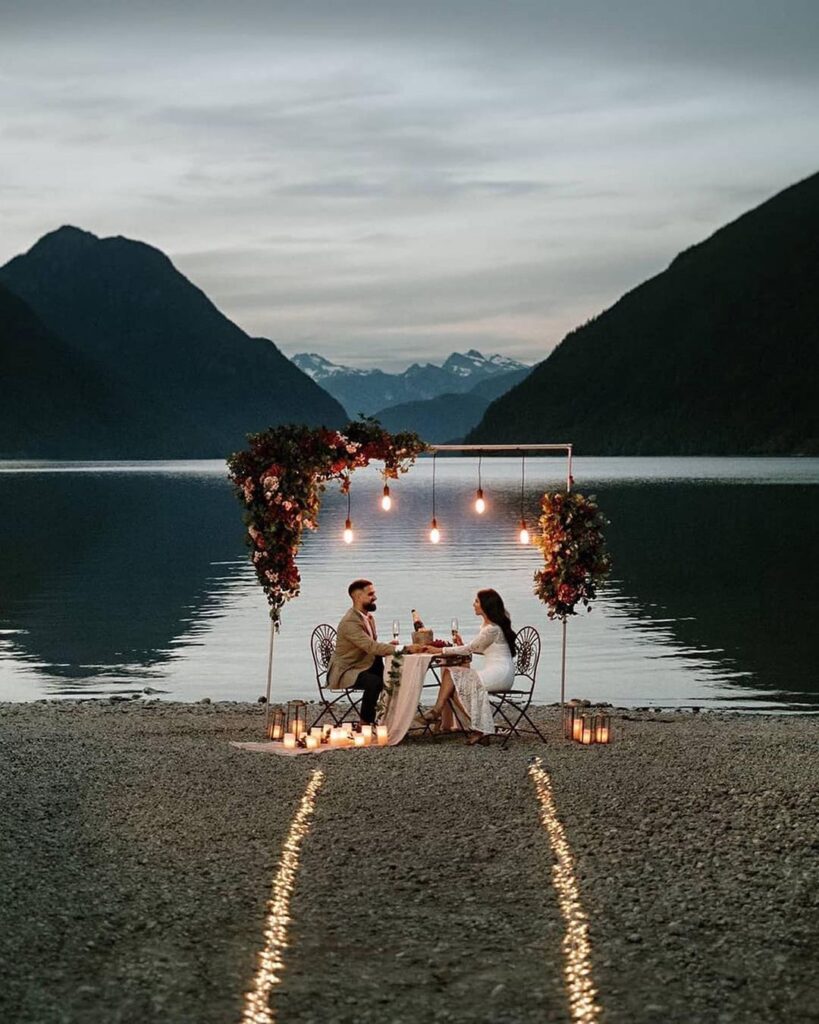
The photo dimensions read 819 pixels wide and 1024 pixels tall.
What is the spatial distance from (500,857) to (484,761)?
11.0 feet

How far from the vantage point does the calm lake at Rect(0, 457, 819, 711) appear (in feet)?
69.4

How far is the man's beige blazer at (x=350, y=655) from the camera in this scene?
13.7 meters

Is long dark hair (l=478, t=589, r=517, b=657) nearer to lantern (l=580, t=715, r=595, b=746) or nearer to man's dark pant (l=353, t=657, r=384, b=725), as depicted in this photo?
lantern (l=580, t=715, r=595, b=746)

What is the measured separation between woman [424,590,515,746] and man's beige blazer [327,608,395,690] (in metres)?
0.65

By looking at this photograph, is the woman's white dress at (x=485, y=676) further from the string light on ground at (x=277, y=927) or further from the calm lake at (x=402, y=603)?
the calm lake at (x=402, y=603)

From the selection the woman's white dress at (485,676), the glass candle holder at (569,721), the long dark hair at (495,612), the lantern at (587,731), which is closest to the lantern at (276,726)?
the woman's white dress at (485,676)

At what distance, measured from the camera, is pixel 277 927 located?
738 centimetres

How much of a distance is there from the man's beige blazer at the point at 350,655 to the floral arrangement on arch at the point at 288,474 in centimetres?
67

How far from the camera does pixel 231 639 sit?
84.9 ft

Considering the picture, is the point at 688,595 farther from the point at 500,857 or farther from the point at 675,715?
the point at 500,857

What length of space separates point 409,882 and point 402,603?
23.5m

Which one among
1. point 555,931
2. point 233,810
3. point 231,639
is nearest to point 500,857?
point 555,931

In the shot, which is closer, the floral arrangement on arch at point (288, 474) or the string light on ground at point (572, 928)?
the string light on ground at point (572, 928)

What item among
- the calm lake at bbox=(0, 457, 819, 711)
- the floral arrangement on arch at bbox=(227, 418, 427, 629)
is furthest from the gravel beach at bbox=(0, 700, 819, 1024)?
the calm lake at bbox=(0, 457, 819, 711)
